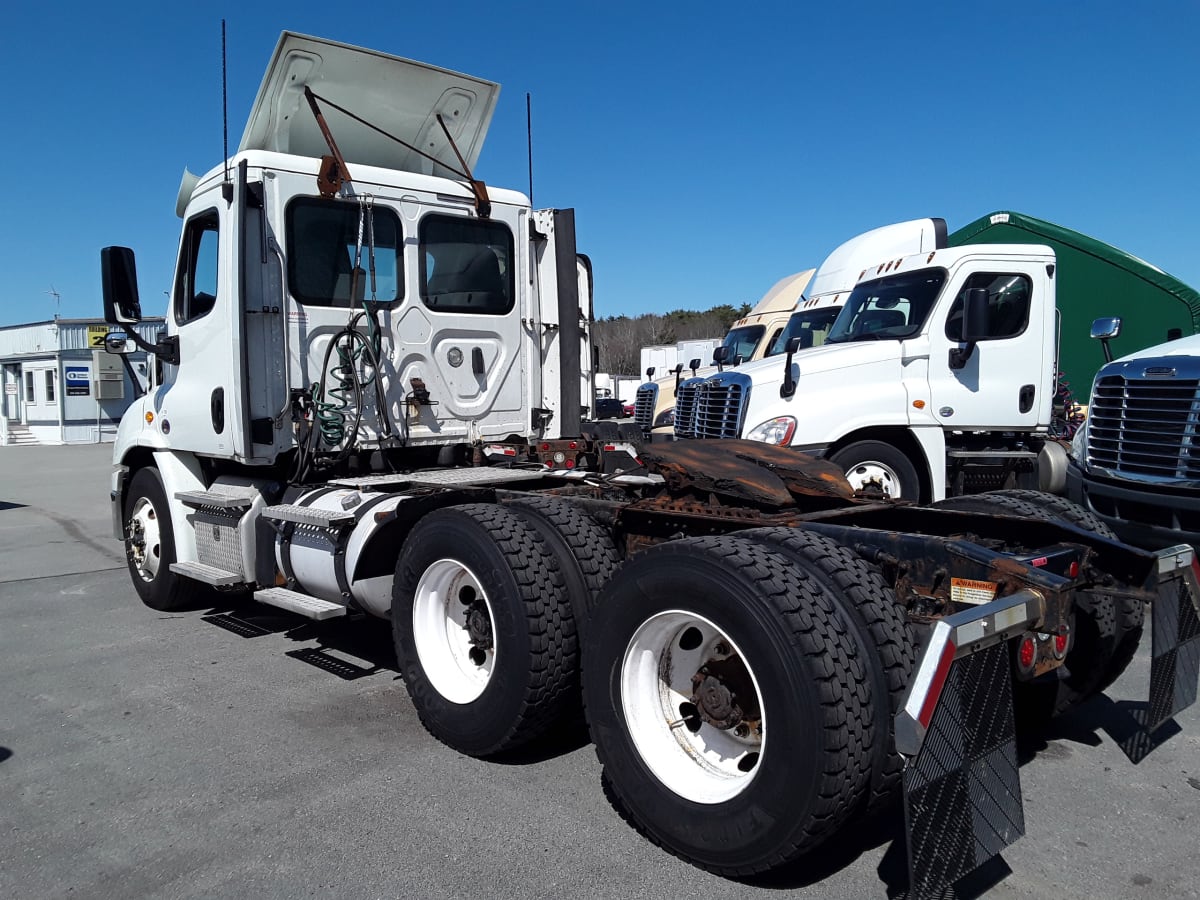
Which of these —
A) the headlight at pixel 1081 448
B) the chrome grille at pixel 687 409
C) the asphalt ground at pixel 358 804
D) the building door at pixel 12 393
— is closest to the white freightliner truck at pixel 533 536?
the asphalt ground at pixel 358 804

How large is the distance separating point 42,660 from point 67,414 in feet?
111

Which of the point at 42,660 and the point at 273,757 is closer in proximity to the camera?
the point at 273,757

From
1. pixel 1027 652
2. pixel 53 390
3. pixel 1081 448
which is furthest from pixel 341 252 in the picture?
pixel 53 390

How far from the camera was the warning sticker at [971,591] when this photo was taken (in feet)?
9.97

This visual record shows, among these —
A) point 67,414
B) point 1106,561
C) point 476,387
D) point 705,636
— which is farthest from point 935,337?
point 67,414

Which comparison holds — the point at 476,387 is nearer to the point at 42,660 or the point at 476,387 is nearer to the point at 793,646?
the point at 42,660

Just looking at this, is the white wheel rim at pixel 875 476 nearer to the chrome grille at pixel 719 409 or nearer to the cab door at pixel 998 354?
the cab door at pixel 998 354

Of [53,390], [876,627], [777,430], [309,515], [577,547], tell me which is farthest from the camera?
[53,390]

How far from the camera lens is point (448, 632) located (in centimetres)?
448

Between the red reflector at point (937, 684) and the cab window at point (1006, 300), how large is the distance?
6761 millimetres

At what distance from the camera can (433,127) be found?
677 centimetres

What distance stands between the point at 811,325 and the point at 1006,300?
9.90ft

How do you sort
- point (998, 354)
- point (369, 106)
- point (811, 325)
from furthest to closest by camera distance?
point (811, 325)
point (998, 354)
point (369, 106)

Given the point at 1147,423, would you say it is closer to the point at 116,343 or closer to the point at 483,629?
the point at 483,629
